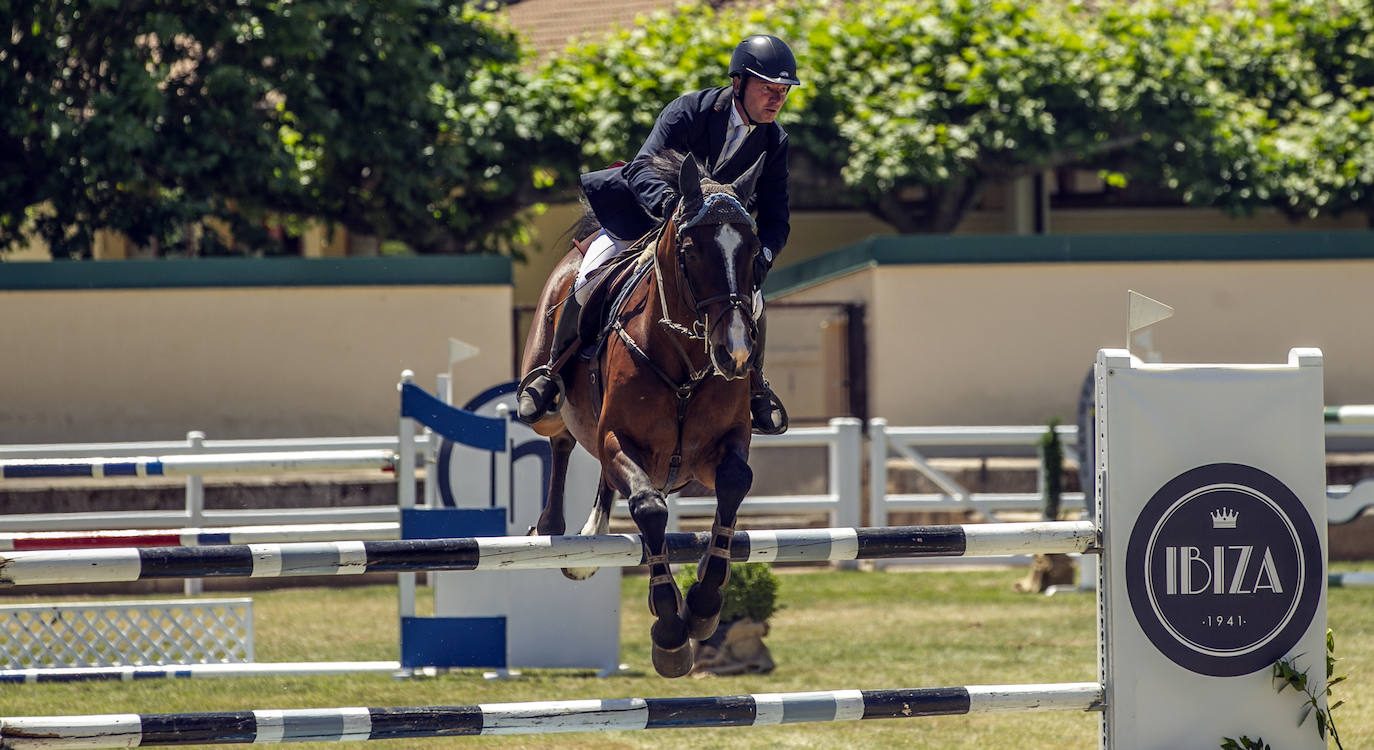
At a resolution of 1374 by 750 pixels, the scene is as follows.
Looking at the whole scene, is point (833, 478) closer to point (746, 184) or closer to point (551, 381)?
point (551, 381)

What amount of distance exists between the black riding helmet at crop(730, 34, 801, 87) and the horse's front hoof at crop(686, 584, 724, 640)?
5.88ft

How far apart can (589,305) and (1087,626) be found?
483 centimetres

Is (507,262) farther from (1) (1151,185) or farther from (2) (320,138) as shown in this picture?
(1) (1151,185)

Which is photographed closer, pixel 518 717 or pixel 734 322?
pixel 518 717

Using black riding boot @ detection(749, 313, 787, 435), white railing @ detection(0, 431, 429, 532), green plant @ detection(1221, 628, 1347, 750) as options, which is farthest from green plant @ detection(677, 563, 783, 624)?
green plant @ detection(1221, 628, 1347, 750)

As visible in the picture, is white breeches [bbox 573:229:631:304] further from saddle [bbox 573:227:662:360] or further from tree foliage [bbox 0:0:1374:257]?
tree foliage [bbox 0:0:1374:257]

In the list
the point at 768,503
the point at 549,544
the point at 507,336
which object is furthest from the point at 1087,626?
the point at 507,336

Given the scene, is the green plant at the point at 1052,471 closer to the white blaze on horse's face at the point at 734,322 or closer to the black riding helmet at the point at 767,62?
the black riding helmet at the point at 767,62

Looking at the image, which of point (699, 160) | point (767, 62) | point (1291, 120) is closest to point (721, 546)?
point (699, 160)

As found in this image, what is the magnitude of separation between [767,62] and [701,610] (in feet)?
6.27

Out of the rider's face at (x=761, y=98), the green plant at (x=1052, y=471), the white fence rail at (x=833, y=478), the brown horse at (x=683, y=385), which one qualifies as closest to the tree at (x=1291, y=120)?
the white fence rail at (x=833, y=478)

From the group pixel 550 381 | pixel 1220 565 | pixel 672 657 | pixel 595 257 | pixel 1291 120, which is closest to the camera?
pixel 1220 565

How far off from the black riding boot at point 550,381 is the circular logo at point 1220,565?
90.3 inches

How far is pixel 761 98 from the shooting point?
215 inches
